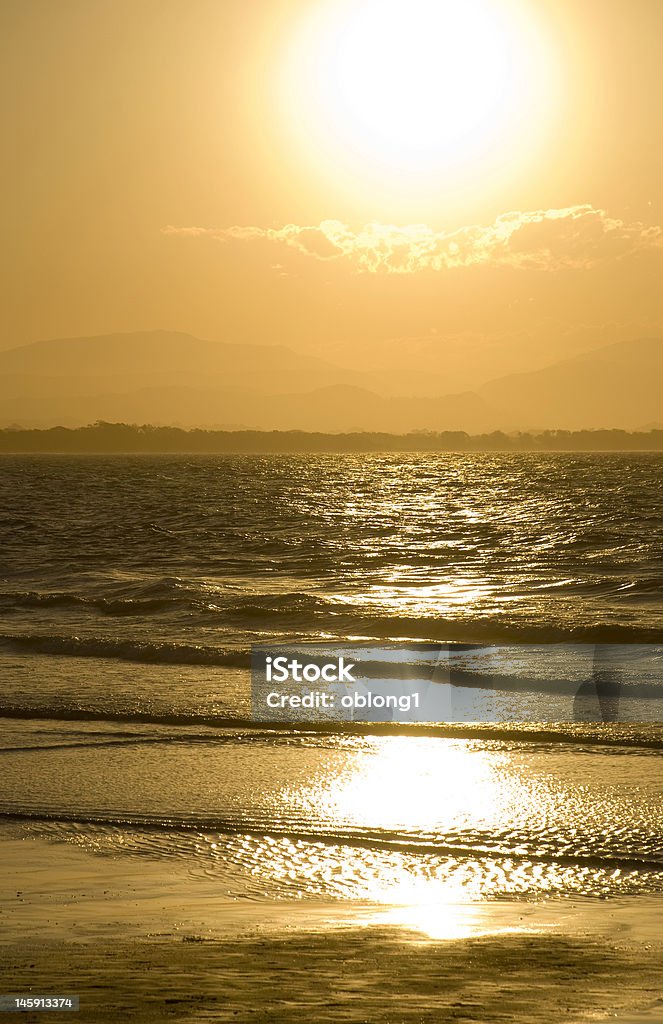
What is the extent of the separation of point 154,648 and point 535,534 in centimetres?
3331

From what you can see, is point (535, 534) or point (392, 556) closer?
point (392, 556)

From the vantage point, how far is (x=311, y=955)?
21.4 ft

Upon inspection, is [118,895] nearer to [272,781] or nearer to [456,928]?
[456,928]

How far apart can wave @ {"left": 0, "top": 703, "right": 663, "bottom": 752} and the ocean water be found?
0.06 meters

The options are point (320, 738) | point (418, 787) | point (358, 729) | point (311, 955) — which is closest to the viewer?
point (311, 955)

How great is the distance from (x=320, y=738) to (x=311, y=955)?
7560 mm

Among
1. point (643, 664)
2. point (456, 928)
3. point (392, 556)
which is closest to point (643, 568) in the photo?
point (392, 556)

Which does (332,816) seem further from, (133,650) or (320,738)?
(133,650)

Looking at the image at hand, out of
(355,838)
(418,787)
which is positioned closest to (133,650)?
(418,787)

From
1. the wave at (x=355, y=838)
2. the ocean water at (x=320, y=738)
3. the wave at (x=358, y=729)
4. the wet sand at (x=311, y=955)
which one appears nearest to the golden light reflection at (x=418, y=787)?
the ocean water at (x=320, y=738)

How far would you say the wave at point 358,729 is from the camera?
13.9 metres

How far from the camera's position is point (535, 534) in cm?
5209

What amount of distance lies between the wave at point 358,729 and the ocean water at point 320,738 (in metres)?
0.06

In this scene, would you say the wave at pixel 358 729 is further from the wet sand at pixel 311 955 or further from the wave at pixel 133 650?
the wet sand at pixel 311 955
